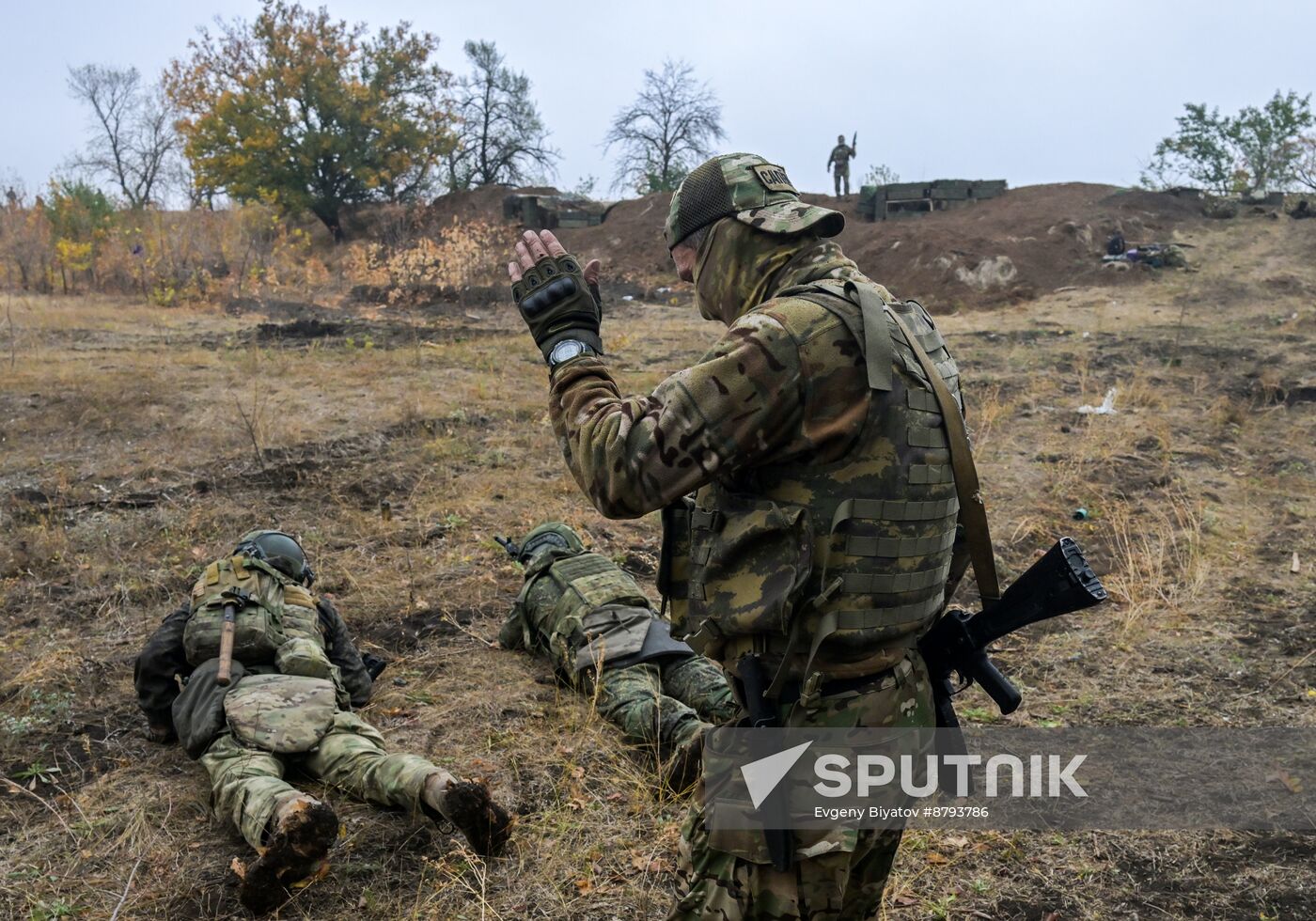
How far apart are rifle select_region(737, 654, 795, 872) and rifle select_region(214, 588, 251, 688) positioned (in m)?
2.22

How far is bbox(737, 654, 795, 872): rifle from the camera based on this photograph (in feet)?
5.87

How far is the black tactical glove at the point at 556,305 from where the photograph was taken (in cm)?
205

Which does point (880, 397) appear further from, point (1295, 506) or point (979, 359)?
point (979, 359)

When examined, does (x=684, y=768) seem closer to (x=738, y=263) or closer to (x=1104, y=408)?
(x=738, y=263)

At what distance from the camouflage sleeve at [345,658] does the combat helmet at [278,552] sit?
186 mm

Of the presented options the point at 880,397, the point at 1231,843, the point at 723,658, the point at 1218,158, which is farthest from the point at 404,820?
the point at 1218,158

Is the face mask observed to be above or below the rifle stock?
above

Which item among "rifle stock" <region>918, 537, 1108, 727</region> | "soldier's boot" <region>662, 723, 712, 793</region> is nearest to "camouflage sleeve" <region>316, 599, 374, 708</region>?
"soldier's boot" <region>662, 723, 712, 793</region>

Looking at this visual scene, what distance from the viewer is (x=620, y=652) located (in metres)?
4.05

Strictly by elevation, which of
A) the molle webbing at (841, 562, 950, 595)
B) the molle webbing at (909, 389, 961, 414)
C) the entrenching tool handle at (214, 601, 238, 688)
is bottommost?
the entrenching tool handle at (214, 601, 238, 688)

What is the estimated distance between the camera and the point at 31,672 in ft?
13.9

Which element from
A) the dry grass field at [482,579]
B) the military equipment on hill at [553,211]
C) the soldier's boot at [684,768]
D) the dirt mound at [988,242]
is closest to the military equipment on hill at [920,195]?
the dirt mound at [988,242]

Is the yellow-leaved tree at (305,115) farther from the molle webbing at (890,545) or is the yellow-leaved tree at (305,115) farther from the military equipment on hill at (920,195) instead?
the molle webbing at (890,545)

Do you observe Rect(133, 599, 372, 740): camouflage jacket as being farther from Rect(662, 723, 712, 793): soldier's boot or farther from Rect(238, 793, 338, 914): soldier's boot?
Rect(662, 723, 712, 793): soldier's boot
